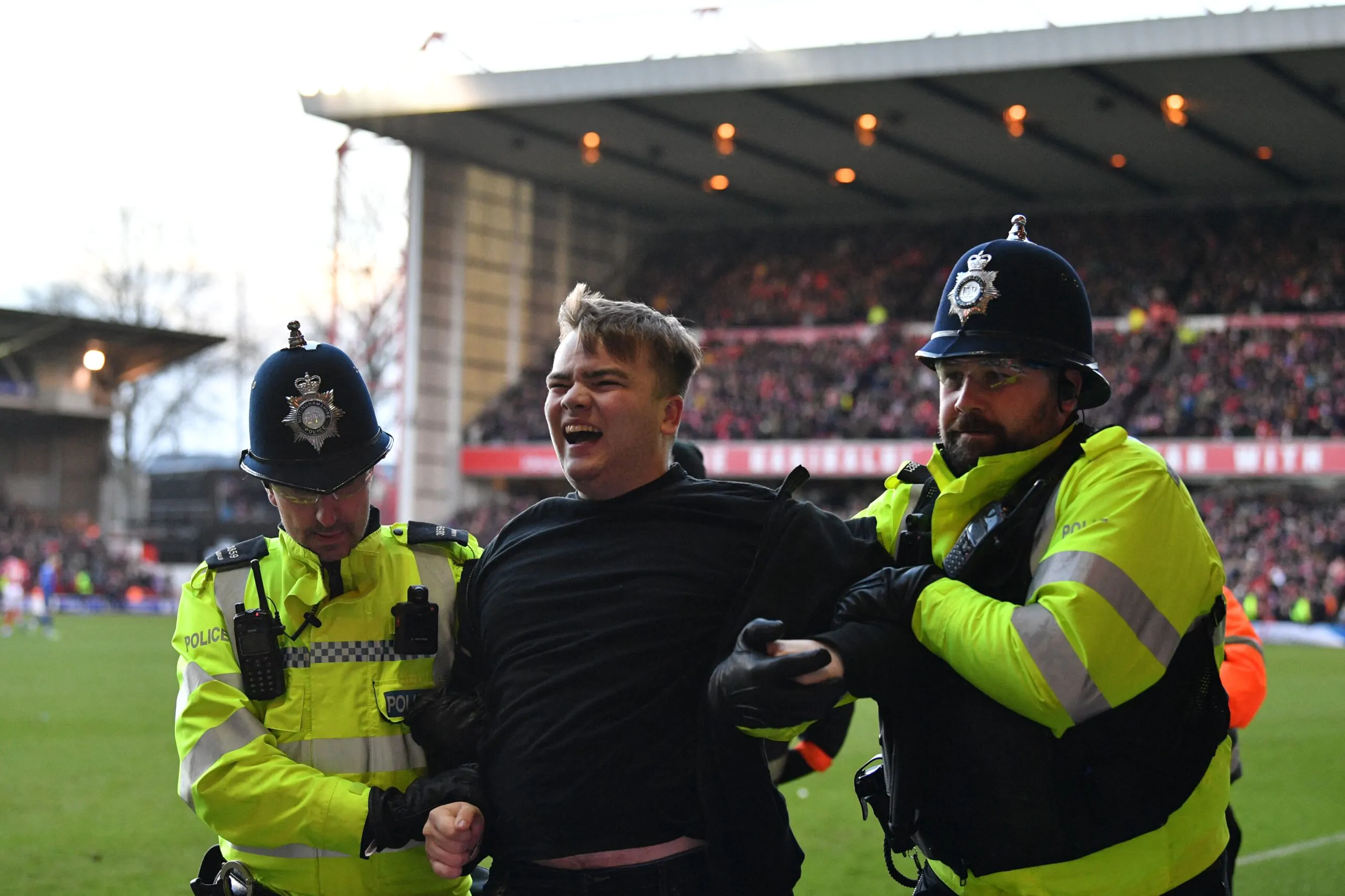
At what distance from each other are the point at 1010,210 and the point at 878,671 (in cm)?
3539

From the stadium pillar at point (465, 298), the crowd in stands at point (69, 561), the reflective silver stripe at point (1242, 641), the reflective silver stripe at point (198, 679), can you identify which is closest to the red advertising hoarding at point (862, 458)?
the stadium pillar at point (465, 298)

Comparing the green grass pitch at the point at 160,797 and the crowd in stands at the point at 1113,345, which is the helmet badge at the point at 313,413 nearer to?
the green grass pitch at the point at 160,797

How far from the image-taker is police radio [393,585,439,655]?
292 cm

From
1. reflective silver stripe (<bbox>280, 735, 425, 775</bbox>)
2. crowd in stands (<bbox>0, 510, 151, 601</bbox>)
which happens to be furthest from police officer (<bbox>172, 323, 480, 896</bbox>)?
crowd in stands (<bbox>0, 510, 151, 601</bbox>)

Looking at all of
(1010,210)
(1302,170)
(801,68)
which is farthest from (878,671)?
(1010,210)

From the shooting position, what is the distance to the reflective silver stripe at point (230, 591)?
2908mm

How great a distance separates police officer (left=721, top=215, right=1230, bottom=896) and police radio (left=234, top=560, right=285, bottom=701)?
106 centimetres

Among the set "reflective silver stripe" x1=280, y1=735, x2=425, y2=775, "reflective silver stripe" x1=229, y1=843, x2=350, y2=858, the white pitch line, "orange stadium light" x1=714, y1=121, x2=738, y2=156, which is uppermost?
"orange stadium light" x1=714, y1=121, x2=738, y2=156

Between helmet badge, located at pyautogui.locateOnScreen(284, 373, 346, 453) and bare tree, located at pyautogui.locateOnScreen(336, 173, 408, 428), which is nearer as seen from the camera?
helmet badge, located at pyautogui.locateOnScreen(284, 373, 346, 453)

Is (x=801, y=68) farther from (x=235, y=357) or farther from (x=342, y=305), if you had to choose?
(x=235, y=357)

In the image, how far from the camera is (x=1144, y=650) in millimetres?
2326

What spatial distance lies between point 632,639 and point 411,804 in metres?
0.55

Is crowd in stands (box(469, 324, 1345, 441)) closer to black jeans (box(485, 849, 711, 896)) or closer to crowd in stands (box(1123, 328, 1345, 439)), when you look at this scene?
crowd in stands (box(1123, 328, 1345, 439))

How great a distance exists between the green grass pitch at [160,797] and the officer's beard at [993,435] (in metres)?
5.18
